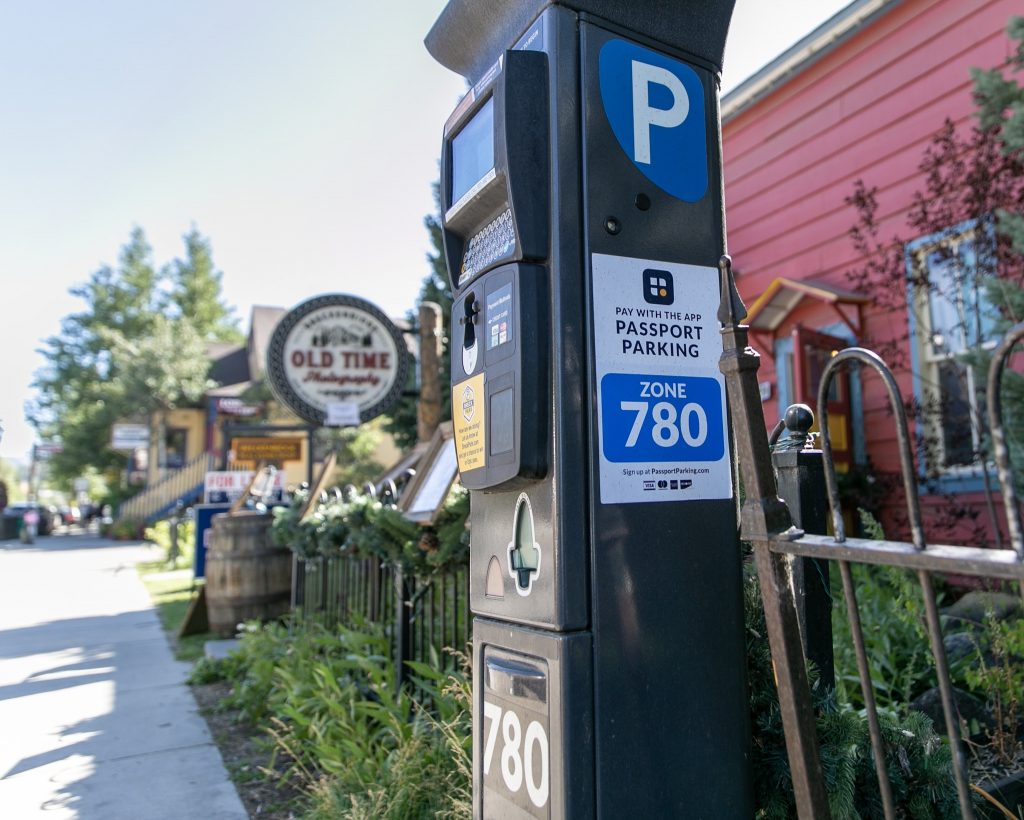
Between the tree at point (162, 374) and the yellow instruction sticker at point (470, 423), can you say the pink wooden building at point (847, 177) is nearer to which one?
the yellow instruction sticker at point (470, 423)

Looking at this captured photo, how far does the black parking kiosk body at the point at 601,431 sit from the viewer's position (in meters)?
1.66

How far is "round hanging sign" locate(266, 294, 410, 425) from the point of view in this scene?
22.4 ft

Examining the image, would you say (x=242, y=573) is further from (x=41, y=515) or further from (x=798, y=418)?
(x=41, y=515)

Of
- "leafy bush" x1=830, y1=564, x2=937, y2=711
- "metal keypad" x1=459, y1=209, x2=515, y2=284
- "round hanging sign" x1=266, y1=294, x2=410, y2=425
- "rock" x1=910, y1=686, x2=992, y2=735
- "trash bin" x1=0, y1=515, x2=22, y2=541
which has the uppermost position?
"round hanging sign" x1=266, y1=294, x2=410, y2=425

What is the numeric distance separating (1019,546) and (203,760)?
3.94m

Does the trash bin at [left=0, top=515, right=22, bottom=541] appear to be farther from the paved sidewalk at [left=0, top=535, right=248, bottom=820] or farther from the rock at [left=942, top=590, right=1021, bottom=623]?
the rock at [left=942, top=590, right=1021, bottom=623]

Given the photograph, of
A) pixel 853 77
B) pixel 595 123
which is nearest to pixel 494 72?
pixel 595 123

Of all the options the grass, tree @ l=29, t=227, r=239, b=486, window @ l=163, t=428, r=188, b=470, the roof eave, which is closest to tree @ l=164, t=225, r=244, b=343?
tree @ l=29, t=227, r=239, b=486

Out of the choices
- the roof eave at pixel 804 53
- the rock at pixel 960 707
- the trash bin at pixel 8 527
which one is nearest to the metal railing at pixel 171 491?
the trash bin at pixel 8 527

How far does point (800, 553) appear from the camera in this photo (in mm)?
1404

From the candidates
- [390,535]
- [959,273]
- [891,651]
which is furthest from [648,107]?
[959,273]

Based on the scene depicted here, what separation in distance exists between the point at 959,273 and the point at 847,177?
1.74 meters

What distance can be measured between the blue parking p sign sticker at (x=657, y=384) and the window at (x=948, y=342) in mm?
3774

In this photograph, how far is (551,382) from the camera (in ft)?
5.66
